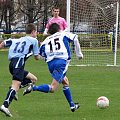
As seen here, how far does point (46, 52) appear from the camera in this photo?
8.97 meters

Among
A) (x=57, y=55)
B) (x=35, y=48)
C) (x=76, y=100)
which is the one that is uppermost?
(x=35, y=48)

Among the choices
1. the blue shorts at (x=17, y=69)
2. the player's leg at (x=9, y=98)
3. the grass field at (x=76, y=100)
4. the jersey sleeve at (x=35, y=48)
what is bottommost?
the grass field at (x=76, y=100)

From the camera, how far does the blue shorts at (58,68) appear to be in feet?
28.8

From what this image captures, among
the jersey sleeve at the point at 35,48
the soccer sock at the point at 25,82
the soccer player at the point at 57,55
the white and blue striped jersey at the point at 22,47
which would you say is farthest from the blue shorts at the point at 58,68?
the soccer sock at the point at 25,82

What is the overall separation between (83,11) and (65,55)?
474 inches

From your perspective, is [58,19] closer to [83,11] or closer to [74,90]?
[74,90]

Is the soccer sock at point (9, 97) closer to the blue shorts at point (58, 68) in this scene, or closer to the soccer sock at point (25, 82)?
the blue shorts at point (58, 68)

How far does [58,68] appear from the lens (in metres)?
8.80

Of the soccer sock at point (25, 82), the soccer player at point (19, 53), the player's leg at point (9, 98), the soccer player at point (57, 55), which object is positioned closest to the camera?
the player's leg at point (9, 98)

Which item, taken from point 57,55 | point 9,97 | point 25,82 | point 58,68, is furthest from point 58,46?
point 25,82

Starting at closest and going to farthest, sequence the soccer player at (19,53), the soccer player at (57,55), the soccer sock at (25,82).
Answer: the soccer player at (19,53), the soccer player at (57,55), the soccer sock at (25,82)

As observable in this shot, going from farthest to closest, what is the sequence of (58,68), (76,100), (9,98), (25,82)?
(76,100) → (25,82) → (58,68) → (9,98)

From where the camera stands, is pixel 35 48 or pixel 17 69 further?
pixel 35 48

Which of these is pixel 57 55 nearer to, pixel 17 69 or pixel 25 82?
pixel 17 69
